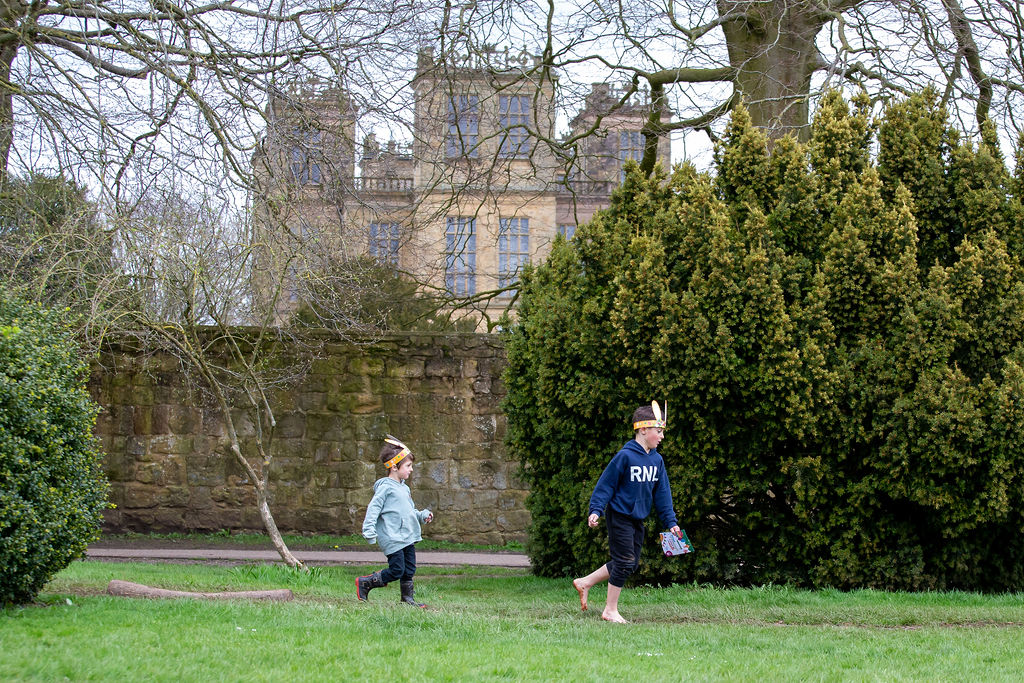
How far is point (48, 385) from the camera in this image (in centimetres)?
669

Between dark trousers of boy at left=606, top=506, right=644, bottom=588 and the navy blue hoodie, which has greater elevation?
the navy blue hoodie

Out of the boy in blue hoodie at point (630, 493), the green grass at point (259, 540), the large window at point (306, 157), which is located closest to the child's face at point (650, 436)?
the boy in blue hoodie at point (630, 493)

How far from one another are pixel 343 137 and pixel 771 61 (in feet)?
18.1

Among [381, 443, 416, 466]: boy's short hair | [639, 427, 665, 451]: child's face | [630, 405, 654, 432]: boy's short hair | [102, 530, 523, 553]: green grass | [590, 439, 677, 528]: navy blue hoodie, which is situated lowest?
[102, 530, 523, 553]: green grass

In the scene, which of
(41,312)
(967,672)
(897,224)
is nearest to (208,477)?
(41,312)

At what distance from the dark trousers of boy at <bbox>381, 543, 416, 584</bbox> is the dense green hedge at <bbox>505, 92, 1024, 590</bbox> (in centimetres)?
186

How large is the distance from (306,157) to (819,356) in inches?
225

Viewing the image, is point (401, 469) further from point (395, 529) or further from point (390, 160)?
point (390, 160)

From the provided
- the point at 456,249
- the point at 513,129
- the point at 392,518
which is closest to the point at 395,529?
the point at 392,518

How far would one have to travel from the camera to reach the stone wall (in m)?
13.7

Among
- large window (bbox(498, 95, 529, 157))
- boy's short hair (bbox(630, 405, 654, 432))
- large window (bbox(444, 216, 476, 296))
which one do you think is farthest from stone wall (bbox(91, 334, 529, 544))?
boy's short hair (bbox(630, 405, 654, 432))

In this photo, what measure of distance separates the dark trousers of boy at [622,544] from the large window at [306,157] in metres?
5.03

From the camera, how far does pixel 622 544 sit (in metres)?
7.15

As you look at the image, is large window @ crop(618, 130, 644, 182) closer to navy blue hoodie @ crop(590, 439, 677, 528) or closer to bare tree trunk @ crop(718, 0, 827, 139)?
bare tree trunk @ crop(718, 0, 827, 139)
